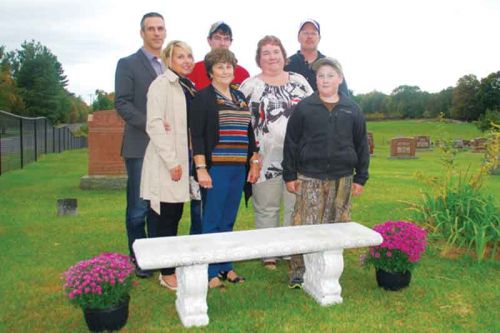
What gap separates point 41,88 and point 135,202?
6549 cm

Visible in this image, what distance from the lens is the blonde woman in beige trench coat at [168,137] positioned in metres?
4.14

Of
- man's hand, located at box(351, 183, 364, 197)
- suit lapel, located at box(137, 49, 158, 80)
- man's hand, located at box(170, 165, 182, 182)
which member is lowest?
man's hand, located at box(351, 183, 364, 197)

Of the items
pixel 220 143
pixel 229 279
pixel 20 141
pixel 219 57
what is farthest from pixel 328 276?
pixel 20 141

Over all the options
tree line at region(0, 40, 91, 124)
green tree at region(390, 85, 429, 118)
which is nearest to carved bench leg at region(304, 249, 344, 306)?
tree line at region(0, 40, 91, 124)

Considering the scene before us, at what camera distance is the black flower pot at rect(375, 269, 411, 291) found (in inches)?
176

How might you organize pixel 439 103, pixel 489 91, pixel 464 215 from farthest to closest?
pixel 439 103 < pixel 489 91 < pixel 464 215

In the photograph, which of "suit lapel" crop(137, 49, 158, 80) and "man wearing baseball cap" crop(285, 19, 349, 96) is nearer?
"suit lapel" crop(137, 49, 158, 80)

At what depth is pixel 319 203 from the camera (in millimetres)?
4492

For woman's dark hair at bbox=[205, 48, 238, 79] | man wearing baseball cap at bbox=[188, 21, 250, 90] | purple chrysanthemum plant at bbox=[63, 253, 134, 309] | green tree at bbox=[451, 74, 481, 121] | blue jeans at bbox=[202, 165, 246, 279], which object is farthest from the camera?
green tree at bbox=[451, 74, 481, 121]

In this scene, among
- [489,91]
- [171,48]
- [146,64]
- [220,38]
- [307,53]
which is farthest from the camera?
[489,91]

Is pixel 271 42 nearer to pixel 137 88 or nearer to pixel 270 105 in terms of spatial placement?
pixel 270 105

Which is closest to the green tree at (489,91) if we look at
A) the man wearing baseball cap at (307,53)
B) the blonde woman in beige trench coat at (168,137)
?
the man wearing baseball cap at (307,53)

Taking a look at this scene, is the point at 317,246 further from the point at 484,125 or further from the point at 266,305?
the point at 484,125

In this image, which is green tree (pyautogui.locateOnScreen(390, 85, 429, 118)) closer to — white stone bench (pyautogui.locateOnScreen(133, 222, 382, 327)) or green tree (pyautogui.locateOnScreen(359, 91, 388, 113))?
green tree (pyautogui.locateOnScreen(359, 91, 388, 113))
